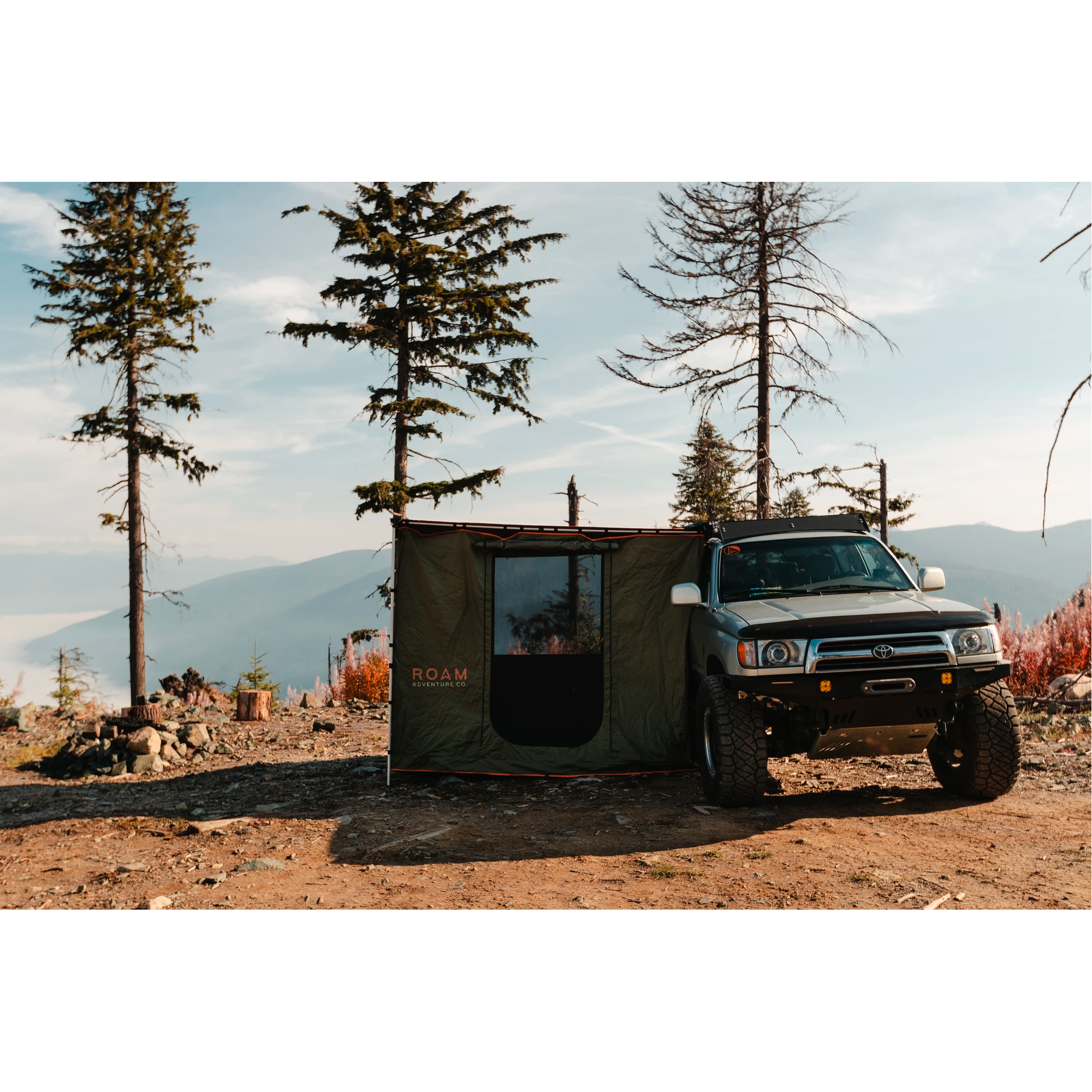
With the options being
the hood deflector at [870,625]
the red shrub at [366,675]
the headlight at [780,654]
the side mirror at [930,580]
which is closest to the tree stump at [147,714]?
the red shrub at [366,675]

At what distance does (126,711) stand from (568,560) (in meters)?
8.56

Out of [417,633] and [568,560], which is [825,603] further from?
[417,633]

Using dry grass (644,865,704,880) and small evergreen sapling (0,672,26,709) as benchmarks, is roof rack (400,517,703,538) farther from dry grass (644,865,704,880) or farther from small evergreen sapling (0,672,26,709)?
small evergreen sapling (0,672,26,709)

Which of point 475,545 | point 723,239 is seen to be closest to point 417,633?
point 475,545

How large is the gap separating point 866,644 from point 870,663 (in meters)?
0.15

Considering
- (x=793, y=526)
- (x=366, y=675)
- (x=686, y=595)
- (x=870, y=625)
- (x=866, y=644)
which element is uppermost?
(x=793, y=526)

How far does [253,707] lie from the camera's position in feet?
44.1

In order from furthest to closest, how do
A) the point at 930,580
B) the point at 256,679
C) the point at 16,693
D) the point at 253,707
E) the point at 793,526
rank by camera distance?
1. the point at 256,679
2. the point at 16,693
3. the point at 253,707
4. the point at 793,526
5. the point at 930,580

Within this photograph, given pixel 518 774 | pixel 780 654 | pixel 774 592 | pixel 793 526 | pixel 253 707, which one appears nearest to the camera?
pixel 780 654

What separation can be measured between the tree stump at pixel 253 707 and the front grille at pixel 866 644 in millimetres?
9827

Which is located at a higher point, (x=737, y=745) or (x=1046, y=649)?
(x=1046, y=649)

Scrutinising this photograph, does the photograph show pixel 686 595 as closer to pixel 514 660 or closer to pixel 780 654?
pixel 780 654

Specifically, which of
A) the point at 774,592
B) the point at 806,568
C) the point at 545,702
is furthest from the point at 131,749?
the point at 806,568

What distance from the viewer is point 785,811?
707 cm
